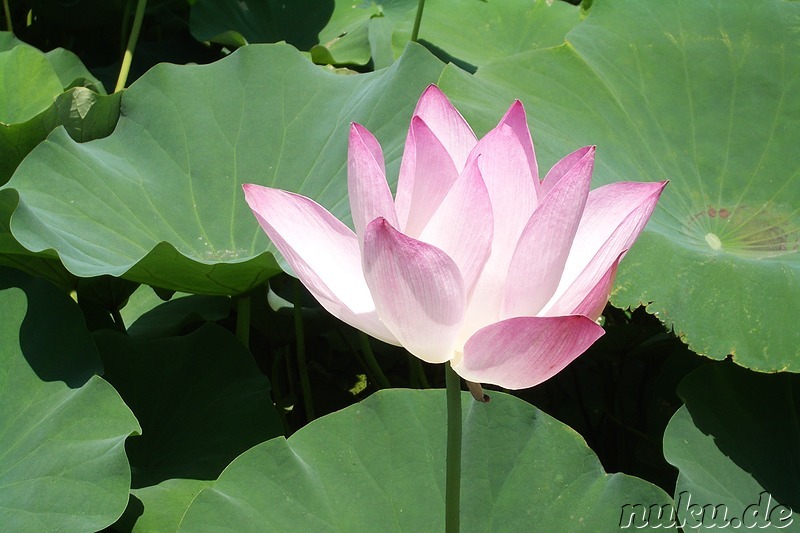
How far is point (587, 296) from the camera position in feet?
1.72

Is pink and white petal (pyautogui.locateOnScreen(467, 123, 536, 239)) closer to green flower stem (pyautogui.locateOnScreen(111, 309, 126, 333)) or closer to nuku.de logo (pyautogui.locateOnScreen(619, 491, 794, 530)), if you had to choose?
nuku.de logo (pyautogui.locateOnScreen(619, 491, 794, 530))

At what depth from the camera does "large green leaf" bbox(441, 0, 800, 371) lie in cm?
109

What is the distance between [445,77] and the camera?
138 centimetres

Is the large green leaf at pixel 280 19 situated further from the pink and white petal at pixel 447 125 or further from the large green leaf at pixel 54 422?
the pink and white petal at pixel 447 125

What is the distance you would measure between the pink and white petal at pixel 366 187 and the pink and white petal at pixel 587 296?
127 millimetres

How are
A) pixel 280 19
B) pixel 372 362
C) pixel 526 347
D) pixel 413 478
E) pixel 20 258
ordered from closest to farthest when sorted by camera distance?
pixel 526 347 < pixel 413 478 < pixel 20 258 < pixel 372 362 < pixel 280 19

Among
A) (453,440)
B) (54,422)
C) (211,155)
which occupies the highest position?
(453,440)

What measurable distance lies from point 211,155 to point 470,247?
0.92m

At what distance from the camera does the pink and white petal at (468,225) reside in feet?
1.75

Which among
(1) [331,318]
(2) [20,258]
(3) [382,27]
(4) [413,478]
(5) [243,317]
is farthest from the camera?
(3) [382,27]

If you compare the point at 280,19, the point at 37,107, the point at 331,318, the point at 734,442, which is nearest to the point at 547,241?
the point at 734,442

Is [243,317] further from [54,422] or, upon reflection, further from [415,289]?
[415,289]

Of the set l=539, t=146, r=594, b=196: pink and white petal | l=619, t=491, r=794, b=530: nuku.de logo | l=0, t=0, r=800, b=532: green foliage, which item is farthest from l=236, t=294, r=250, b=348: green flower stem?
l=539, t=146, r=594, b=196: pink and white petal

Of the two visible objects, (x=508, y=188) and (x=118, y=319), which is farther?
(x=118, y=319)
